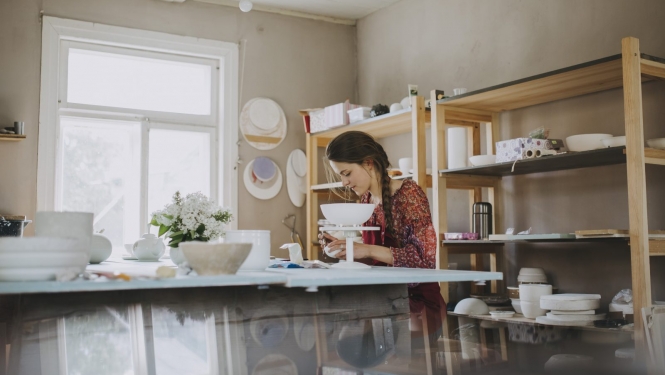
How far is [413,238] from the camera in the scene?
2891 millimetres

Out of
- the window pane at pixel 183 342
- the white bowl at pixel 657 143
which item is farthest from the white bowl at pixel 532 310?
the window pane at pixel 183 342

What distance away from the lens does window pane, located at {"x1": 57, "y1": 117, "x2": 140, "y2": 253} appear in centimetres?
496

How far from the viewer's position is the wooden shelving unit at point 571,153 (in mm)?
3025

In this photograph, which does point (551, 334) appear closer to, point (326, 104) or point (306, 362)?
point (306, 362)

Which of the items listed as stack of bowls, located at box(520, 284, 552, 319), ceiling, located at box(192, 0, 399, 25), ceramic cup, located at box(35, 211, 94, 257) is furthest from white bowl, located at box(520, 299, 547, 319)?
ceiling, located at box(192, 0, 399, 25)

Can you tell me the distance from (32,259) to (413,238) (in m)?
1.72

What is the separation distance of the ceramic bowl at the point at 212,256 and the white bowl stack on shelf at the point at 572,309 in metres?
2.28

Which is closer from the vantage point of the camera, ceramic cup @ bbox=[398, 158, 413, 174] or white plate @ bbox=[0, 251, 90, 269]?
white plate @ bbox=[0, 251, 90, 269]

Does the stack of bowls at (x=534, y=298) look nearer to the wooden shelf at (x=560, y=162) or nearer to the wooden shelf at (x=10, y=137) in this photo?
the wooden shelf at (x=560, y=162)

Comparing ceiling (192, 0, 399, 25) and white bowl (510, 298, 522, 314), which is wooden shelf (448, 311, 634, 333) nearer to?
white bowl (510, 298, 522, 314)

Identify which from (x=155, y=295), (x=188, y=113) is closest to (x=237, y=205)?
(x=188, y=113)

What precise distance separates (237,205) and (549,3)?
2747 millimetres

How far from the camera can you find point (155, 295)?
6.02ft

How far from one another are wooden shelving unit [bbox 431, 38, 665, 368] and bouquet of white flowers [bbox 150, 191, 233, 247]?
166 cm
